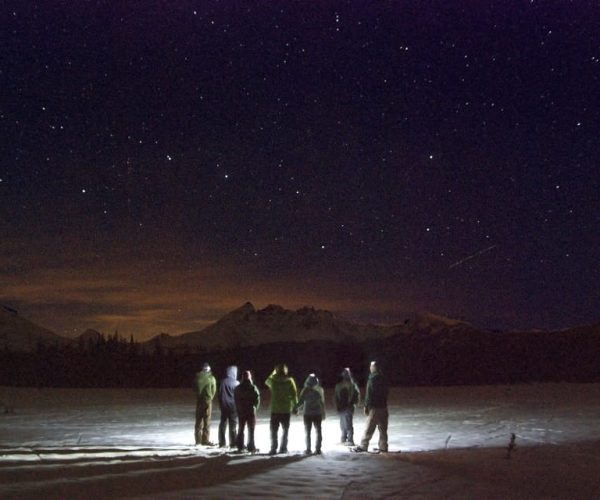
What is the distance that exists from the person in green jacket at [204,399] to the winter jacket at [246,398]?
165 cm

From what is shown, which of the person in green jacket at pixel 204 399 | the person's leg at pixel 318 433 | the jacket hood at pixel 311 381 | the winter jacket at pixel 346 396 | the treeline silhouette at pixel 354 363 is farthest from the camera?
the treeline silhouette at pixel 354 363

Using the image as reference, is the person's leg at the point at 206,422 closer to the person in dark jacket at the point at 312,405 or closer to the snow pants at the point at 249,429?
the snow pants at the point at 249,429

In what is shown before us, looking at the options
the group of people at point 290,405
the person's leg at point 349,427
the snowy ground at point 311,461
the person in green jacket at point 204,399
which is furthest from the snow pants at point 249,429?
the person's leg at point 349,427

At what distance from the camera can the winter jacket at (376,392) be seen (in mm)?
15609

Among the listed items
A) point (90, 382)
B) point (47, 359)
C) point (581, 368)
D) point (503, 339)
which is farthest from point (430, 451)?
point (503, 339)

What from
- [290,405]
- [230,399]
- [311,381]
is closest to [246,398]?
[290,405]

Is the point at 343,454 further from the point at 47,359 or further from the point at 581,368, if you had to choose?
the point at 581,368

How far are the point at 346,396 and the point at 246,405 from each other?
7.33ft

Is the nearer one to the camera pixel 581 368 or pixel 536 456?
pixel 536 456

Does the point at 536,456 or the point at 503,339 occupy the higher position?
the point at 503,339

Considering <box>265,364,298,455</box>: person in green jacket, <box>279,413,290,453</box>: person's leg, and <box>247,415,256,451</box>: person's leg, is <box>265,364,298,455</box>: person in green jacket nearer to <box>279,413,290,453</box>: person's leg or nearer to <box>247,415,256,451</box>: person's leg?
<box>279,413,290,453</box>: person's leg

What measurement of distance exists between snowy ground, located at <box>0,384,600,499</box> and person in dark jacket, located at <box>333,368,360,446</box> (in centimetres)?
32

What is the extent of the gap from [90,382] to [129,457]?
4480 cm

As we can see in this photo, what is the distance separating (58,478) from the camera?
10828 mm
